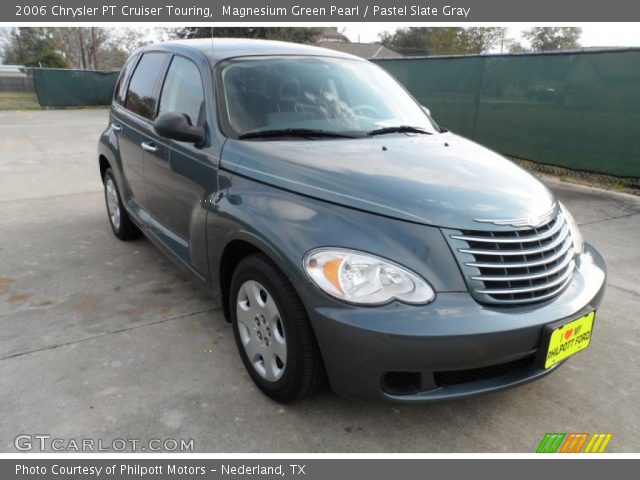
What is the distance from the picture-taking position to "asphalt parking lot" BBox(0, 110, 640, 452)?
2.34 metres

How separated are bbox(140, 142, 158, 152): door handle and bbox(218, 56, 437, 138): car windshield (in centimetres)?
82

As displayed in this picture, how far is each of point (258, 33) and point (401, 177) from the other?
2450cm

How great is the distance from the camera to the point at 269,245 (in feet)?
7.41

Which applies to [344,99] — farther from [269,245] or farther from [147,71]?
[147,71]

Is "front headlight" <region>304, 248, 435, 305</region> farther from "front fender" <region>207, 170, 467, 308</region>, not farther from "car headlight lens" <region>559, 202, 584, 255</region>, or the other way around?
"car headlight lens" <region>559, 202, 584, 255</region>

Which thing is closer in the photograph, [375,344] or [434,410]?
[375,344]

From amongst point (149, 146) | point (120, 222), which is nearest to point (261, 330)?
point (149, 146)

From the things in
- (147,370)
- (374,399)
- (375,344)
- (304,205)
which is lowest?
(147,370)

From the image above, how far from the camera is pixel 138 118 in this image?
13.0 ft

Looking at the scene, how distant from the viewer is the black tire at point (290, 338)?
85.5 inches

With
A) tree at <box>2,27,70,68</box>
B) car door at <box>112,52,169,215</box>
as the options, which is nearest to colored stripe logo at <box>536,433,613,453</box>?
car door at <box>112,52,169,215</box>

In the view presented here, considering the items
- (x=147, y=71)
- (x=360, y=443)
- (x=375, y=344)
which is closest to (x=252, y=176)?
(x=375, y=344)

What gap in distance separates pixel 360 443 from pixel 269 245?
97cm

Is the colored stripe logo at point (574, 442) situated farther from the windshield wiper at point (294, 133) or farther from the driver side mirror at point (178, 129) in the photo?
the driver side mirror at point (178, 129)
